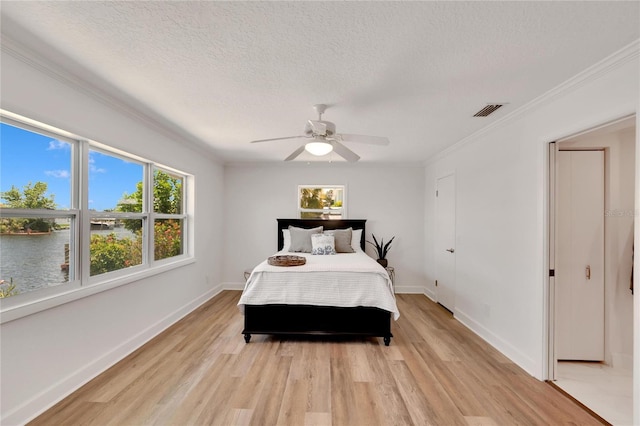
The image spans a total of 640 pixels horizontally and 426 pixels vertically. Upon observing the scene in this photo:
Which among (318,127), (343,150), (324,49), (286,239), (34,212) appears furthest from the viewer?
(286,239)

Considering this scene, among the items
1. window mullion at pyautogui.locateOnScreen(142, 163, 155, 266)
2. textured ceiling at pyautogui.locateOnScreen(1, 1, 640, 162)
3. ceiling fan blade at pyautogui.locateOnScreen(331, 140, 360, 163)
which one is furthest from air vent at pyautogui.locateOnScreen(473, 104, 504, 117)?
window mullion at pyautogui.locateOnScreen(142, 163, 155, 266)

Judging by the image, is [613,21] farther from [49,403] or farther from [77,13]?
[49,403]

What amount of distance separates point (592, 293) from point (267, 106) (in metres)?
3.53

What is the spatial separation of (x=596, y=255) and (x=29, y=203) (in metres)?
4.73

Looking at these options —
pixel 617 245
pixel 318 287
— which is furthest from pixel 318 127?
pixel 617 245

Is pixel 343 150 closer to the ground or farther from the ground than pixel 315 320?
farther from the ground

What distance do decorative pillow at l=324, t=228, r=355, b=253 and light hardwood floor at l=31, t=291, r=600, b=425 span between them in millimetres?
1659

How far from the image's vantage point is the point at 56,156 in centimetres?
217

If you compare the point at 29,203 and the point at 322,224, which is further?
the point at 322,224

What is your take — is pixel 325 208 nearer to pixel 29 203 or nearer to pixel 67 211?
pixel 67 211

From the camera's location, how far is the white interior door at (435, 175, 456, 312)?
4.05 meters

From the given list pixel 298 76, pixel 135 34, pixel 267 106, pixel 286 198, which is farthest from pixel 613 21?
pixel 286 198

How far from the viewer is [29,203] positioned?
197 cm

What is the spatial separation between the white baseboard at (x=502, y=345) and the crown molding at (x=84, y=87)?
14.0ft
